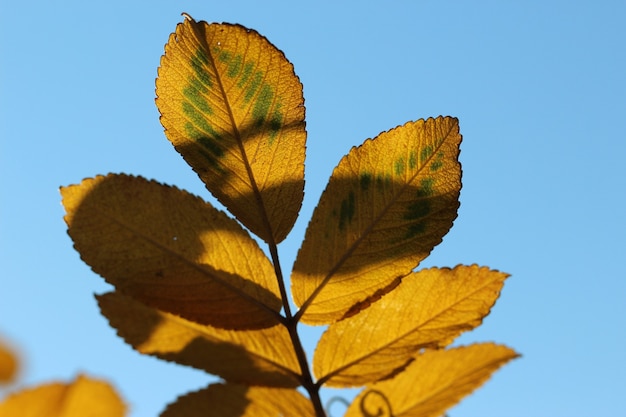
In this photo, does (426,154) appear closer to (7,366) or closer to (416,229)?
(416,229)

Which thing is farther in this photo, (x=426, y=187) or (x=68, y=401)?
(x=426, y=187)

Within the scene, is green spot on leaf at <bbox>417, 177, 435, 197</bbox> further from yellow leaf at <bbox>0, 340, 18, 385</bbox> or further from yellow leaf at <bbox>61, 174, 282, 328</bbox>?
yellow leaf at <bbox>0, 340, 18, 385</bbox>

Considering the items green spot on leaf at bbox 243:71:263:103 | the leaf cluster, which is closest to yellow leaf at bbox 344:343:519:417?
the leaf cluster

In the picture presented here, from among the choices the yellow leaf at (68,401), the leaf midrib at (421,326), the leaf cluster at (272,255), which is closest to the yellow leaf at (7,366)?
the yellow leaf at (68,401)

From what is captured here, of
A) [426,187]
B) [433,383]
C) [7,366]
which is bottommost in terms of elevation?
[7,366]

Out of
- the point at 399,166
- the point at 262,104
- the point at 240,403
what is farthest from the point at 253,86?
the point at 240,403

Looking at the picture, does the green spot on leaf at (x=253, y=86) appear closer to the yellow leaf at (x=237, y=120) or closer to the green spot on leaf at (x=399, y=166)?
the yellow leaf at (x=237, y=120)
